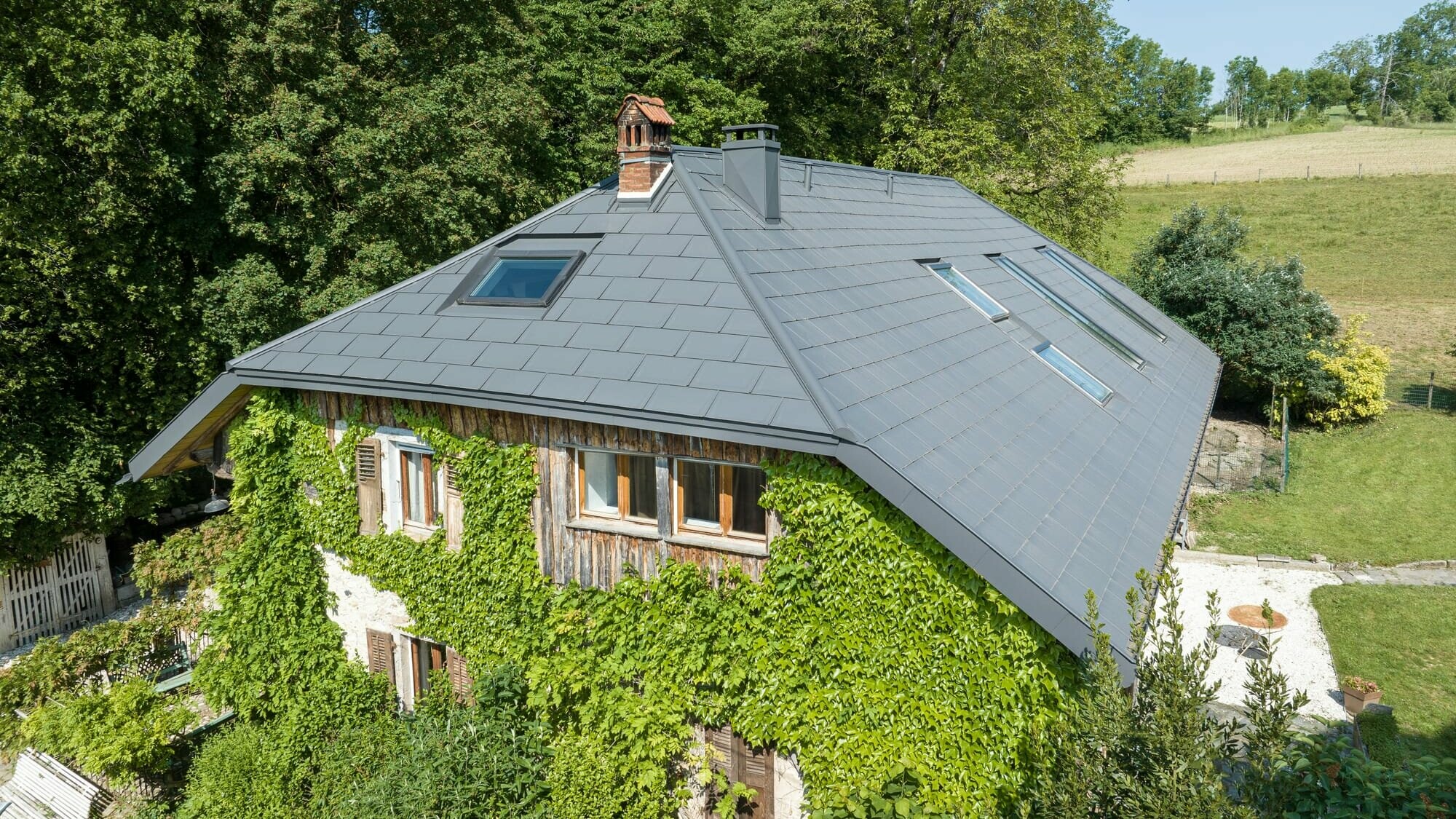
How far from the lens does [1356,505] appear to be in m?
20.9

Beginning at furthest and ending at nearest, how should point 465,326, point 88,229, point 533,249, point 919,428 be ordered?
point 88,229 < point 533,249 < point 465,326 < point 919,428

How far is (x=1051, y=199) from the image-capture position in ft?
94.8

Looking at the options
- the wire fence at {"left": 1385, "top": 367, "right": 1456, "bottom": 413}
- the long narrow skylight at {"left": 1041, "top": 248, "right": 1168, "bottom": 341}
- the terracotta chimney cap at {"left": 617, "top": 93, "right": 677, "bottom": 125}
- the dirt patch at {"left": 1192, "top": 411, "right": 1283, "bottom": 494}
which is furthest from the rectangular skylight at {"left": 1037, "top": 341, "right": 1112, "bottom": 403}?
the wire fence at {"left": 1385, "top": 367, "right": 1456, "bottom": 413}

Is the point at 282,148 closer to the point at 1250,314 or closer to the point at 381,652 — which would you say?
the point at 381,652

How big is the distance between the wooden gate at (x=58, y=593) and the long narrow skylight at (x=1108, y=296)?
21.5 m

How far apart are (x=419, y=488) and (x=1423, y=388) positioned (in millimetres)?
33006

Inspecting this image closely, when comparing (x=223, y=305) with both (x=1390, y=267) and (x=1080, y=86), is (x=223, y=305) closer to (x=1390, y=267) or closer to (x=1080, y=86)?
(x=1080, y=86)

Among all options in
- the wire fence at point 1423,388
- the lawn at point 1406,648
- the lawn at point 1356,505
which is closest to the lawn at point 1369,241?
the wire fence at point 1423,388

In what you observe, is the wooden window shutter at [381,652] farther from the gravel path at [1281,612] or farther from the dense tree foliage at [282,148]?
the gravel path at [1281,612]

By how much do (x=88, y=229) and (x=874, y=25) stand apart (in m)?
22.1

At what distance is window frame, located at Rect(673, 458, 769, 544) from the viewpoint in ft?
28.0

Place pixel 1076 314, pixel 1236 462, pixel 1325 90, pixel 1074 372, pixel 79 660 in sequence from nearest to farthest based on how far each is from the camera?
1. pixel 1074 372
2. pixel 79 660
3. pixel 1076 314
4. pixel 1236 462
5. pixel 1325 90

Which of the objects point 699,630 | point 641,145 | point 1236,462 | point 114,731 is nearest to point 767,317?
point 699,630

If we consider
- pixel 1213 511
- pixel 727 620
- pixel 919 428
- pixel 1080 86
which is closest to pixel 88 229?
pixel 727 620
